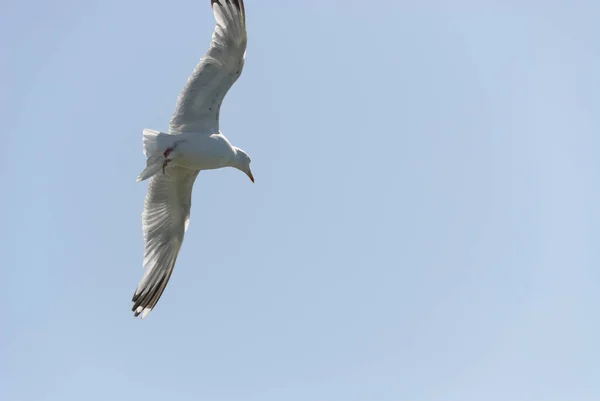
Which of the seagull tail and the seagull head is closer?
the seagull tail

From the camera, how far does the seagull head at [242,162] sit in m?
16.0

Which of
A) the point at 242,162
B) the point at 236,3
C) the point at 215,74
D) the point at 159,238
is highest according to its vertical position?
the point at 236,3

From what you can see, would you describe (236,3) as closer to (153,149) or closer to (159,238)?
(153,149)

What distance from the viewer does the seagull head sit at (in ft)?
52.5

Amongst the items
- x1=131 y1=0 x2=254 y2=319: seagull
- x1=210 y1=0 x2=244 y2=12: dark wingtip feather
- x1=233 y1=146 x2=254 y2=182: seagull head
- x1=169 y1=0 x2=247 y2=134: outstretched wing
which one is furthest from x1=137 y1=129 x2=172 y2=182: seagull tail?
x1=210 y1=0 x2=244 y2=12: dark wingtip feather

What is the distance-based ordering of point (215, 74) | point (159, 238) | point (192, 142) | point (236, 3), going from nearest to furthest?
point (192, 142) < point (215, 74) < point (236, 3) < point (159, 238)

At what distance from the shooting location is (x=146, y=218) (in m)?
16.4

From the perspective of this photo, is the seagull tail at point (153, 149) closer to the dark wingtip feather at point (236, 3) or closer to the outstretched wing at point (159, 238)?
the outstretched wing at point (159, 238)

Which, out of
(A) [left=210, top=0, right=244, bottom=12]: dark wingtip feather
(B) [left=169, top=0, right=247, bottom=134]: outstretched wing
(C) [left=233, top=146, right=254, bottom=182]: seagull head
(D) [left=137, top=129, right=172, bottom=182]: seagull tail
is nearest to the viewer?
(D) [left=137, top=129, right=172, bottom=182]: seagull tail

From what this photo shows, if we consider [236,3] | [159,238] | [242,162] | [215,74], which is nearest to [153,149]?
[215,74]

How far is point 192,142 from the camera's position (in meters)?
14.6

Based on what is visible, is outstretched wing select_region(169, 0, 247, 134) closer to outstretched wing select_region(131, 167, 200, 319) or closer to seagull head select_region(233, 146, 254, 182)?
seagull head select_region(233, 146, 254, 182)

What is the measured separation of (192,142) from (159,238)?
2.51 m

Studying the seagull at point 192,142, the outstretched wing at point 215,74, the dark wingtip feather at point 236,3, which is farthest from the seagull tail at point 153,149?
the dark wingtip feather at point 236,3
